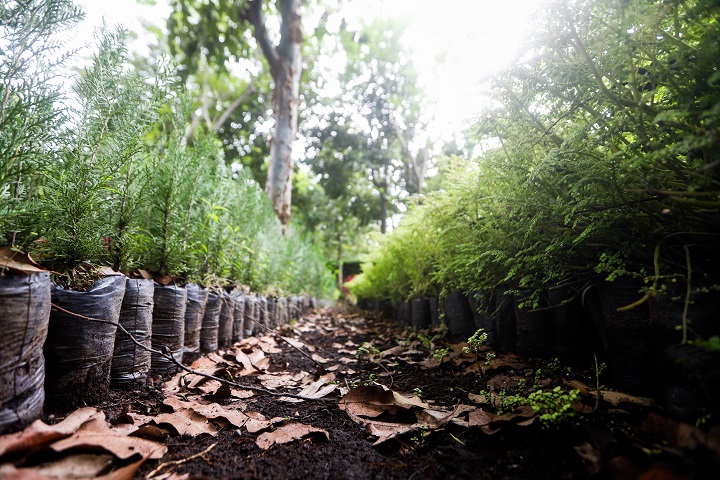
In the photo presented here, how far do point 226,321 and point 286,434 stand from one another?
1.61 metres

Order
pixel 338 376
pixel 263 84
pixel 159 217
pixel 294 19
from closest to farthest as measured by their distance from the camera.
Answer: pixel 159 217 < pixel 338 376 < pixel 294 19 < pixel 263 84

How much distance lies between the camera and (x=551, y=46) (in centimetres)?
131

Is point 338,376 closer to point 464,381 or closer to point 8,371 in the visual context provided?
point 464,381

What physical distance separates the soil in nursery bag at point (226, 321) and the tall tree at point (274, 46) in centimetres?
392

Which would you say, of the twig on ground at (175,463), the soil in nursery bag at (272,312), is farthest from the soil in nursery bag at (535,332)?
the soil in nursery bag at (272,312)

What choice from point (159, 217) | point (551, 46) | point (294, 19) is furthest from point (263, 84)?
point (551, 46)

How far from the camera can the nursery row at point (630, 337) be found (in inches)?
36.3

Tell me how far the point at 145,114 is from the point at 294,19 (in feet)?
19.0

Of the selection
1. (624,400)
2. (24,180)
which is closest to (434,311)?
(624,400)

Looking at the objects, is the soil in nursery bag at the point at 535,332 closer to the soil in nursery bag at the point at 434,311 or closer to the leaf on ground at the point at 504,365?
the leaf on ground at the point at 504,365

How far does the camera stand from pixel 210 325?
93.8 inches

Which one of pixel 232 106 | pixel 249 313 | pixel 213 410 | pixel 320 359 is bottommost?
pixel 320 359

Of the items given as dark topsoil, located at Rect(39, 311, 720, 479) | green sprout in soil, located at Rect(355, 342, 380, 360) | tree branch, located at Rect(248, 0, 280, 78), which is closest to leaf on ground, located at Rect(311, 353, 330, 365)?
green sprout in soil, located at Rect(355, 342, 380, 360)

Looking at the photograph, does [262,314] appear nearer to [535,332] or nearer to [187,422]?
[187,422]
